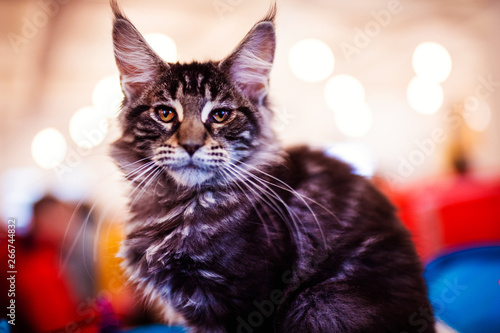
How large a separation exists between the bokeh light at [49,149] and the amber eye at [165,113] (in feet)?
1.96

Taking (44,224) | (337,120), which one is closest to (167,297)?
(44,224)

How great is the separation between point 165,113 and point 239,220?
338 millimetres

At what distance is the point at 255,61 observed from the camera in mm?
879

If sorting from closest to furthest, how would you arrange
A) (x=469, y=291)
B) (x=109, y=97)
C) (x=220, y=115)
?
(x=220, y=115)
(x=109, y=97)
(x=469, y=291)

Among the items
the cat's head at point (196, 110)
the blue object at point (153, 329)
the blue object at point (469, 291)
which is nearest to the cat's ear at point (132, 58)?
the cat's head at point (196, 110)

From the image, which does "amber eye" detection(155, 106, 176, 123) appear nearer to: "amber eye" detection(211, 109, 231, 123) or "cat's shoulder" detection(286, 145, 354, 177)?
Answer: "amber eye" detection(211, 109, 231, 123)

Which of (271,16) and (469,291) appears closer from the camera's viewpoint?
(271,16)


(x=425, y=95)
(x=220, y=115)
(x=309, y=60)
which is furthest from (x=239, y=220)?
(x=425, y=95)

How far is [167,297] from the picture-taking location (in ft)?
2.74

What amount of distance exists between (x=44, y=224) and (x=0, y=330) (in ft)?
→ 1.66

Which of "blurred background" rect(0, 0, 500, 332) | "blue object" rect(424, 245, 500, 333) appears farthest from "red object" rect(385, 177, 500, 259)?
"blue object" rect(424, 245, 500, 333)

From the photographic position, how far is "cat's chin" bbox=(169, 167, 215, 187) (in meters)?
0.81

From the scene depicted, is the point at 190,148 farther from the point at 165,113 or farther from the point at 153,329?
the point at 153,329

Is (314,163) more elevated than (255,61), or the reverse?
(255,61)
